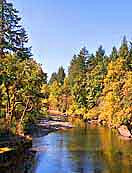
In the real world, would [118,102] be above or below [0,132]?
above

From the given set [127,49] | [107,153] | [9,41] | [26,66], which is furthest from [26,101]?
[127,49]

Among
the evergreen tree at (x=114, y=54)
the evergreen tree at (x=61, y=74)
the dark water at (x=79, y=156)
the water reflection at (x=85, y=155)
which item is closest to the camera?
the dark water at (x=79, y=156)

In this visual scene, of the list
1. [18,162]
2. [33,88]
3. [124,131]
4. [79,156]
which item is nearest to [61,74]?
[124,131]

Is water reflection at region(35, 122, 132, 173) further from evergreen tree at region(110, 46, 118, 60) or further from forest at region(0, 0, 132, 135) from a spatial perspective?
evergreen tree at region(110, 46, 118, 60)

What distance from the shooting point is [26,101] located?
48.3 meters

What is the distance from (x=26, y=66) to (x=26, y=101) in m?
5.26

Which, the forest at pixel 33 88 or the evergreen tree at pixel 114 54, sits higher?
the evergreen tree at pixel 114 54

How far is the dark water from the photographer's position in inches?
1344

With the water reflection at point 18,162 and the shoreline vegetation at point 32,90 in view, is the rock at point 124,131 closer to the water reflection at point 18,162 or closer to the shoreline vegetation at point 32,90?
the shoreline vegetation at point 32,90

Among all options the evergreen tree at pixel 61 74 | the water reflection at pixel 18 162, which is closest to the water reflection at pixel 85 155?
the water reflection at pixel 18 162

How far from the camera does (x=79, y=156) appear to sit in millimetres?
40281

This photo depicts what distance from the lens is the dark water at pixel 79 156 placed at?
34125mm

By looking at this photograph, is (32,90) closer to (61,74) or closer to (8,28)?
(8,28)

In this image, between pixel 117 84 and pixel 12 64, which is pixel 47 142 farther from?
pixel 117 84
